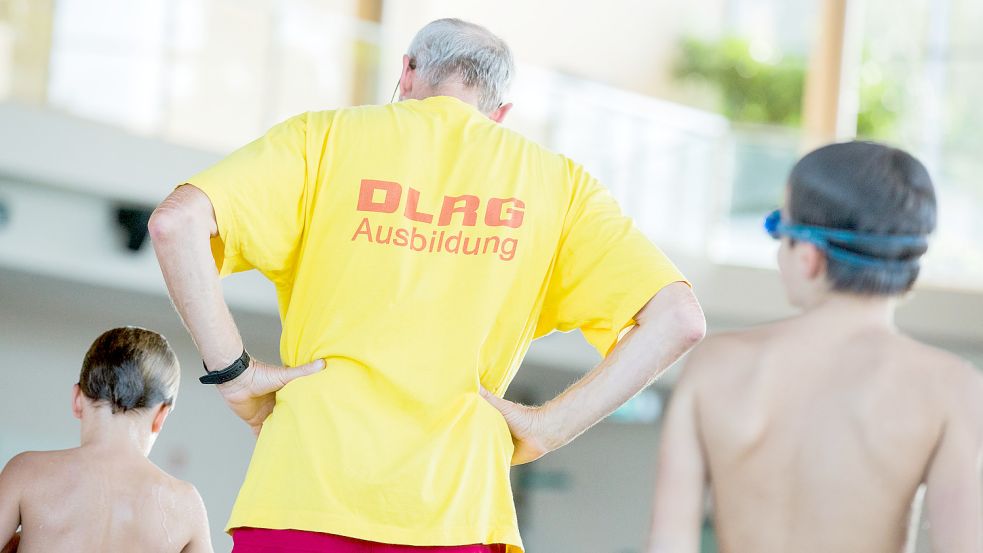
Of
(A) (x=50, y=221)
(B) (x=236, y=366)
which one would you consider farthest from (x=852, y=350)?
(A) (x=50, y=221)

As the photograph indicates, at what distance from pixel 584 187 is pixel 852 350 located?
722 mm

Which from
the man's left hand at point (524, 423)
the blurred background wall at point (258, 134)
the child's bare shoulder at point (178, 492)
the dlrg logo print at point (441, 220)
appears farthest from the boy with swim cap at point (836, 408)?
the blurred background wall at point (258, 134)

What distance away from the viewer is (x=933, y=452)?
2182 mm

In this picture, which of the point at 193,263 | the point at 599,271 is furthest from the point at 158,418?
the point at 599,271

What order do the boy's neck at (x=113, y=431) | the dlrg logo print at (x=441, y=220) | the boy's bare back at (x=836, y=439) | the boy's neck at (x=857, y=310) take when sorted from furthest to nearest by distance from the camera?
the boy's neck at (x=113, y=431) → the dlrg logo print at (x=441, y=220) → the boy's neck at (x=857, y=310) → the boy's bare back at (x=836, y=439)

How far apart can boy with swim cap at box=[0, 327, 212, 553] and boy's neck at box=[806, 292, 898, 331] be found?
76.4 inches

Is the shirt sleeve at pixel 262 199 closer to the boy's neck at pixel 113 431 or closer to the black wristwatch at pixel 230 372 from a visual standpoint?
the black wristwatch at pixel 230 372

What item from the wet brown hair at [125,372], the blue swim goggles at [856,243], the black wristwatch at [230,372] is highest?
the blue swim goggles at [856,243]

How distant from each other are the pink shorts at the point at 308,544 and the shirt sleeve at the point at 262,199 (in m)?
0.54

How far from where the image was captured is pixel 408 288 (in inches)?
100

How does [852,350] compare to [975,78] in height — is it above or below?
below

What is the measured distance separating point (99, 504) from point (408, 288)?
4.34ft

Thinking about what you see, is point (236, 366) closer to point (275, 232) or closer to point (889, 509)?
point (275, 232)

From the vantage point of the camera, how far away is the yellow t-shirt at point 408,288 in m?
2.46
